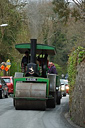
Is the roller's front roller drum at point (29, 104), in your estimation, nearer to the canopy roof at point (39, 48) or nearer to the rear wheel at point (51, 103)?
the rear wheel at point (51, 103)

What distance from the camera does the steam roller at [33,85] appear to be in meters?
16.8

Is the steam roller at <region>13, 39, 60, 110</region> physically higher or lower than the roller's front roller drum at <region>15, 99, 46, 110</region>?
higher

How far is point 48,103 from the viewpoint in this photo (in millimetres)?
18750

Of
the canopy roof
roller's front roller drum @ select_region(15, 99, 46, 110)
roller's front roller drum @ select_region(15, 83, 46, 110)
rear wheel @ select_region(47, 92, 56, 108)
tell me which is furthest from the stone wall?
rear wheel @ select_region(47, 92, 56, 108)

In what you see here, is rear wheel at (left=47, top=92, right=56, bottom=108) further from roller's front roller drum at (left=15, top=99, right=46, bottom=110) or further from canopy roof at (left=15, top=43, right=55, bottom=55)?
canopy roof at (left=15, top=43, right=55, bottom=55)

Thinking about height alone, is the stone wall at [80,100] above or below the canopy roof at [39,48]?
below

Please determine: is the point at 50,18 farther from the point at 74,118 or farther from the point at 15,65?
the point at 74,118

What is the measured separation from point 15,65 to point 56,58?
3693cm

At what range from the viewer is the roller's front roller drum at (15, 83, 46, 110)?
1681cm

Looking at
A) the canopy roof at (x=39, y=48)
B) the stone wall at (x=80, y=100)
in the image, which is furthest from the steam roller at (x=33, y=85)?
the stone wall at (x=80, y=100)

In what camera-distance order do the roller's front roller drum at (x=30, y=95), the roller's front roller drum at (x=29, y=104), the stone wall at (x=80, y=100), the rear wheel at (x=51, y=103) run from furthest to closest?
the rear wheel at (x=51, y=103) < the roller's front roller drum at (x=29, y=104) < the roller's front roller drum at (x=30, y=95) < the stone wall at (x=80, y=100)

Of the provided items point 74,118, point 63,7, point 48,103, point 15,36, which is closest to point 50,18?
point 15,36

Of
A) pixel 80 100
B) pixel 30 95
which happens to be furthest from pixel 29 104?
pixel 80 100

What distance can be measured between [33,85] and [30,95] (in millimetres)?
447
